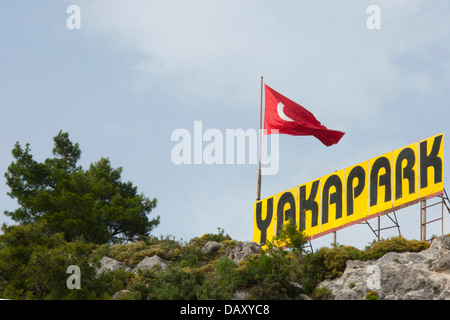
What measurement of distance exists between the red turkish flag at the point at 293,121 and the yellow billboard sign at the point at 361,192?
3.40m

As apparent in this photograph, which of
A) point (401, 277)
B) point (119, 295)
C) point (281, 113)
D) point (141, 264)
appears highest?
point (281, 113)

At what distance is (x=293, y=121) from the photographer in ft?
132

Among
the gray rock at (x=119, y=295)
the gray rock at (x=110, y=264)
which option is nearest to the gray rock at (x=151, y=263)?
the gray rock at (x=110, y=264)

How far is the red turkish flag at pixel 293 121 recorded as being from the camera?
39969 mm

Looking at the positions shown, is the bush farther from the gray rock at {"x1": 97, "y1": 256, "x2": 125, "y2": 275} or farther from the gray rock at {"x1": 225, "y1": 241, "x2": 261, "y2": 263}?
the gray rock at {"x1": 97, "y1": 256, "x2": 125, "y2": 275}

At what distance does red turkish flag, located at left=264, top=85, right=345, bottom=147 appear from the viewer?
39969mm

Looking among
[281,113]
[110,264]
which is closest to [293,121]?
[281,113]

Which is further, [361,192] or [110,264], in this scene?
[110,264]

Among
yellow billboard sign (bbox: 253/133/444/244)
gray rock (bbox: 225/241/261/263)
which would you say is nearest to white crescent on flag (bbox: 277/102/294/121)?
yellow billboard sign (bbox: 253/133/444/244)

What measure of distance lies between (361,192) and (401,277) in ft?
27.2

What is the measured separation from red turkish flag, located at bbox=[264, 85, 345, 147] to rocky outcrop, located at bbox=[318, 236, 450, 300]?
10655 millimetres

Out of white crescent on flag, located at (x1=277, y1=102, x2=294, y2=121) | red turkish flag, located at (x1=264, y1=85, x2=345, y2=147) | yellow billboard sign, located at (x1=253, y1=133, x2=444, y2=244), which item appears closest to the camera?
yellow billboard sign, located at (x1=253, y1=133, x2=444, y2=244)

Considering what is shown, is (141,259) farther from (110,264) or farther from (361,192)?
(361,192)
